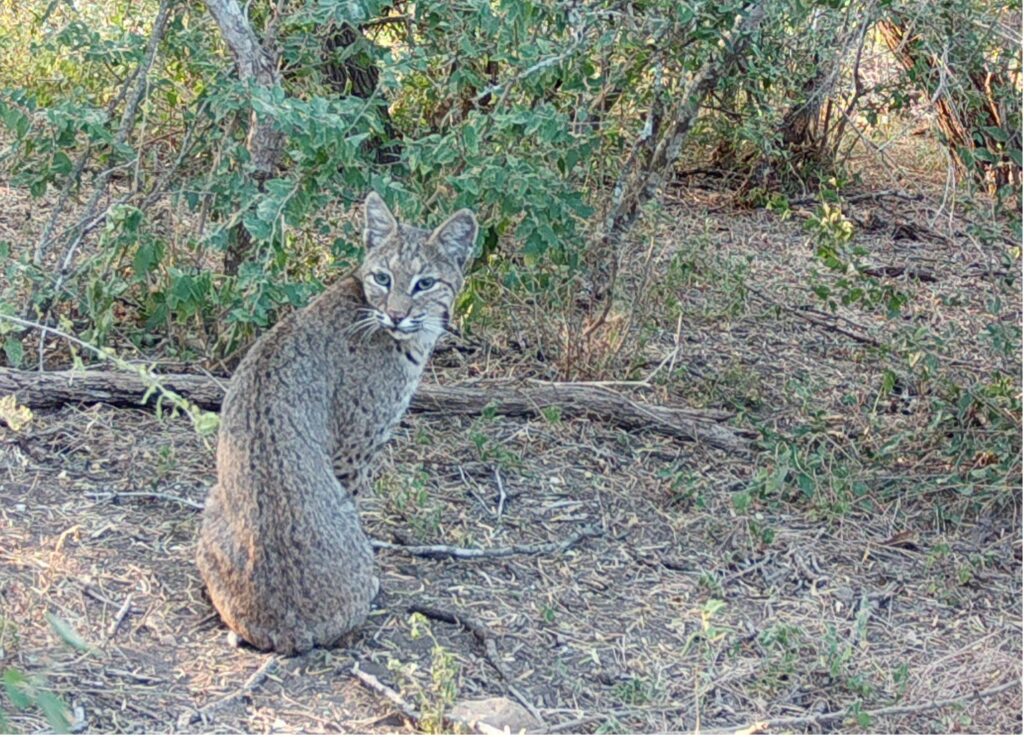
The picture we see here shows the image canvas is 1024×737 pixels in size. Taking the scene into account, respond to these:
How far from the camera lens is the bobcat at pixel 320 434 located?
488 cm

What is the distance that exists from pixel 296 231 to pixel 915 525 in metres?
3.38

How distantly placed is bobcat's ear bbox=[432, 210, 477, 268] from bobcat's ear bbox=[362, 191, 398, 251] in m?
0.20

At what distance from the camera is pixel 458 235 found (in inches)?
239

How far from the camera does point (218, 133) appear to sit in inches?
280

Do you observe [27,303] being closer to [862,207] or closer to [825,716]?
[825,716]

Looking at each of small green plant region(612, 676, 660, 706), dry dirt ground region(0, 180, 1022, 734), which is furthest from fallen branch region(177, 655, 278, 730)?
small green plant region(612, 676, 660, 706)

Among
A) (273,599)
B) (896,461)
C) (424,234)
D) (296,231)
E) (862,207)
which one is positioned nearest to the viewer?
(273,599)

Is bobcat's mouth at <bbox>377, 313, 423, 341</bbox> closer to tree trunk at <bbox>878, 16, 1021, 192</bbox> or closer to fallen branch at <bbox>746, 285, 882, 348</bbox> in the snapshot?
tree trunk at <bbox>878, 16, 1021, 192</bbox>

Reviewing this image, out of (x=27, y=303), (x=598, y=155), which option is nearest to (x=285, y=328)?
(x=27, y=303)

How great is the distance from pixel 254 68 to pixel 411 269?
1344 millimetres

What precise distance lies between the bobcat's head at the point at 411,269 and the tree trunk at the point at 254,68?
74 cm

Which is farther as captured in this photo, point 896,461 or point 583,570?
point 896,461

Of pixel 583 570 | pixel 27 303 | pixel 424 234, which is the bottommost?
pixel 583 570

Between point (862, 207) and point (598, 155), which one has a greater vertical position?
point (598, 155)
